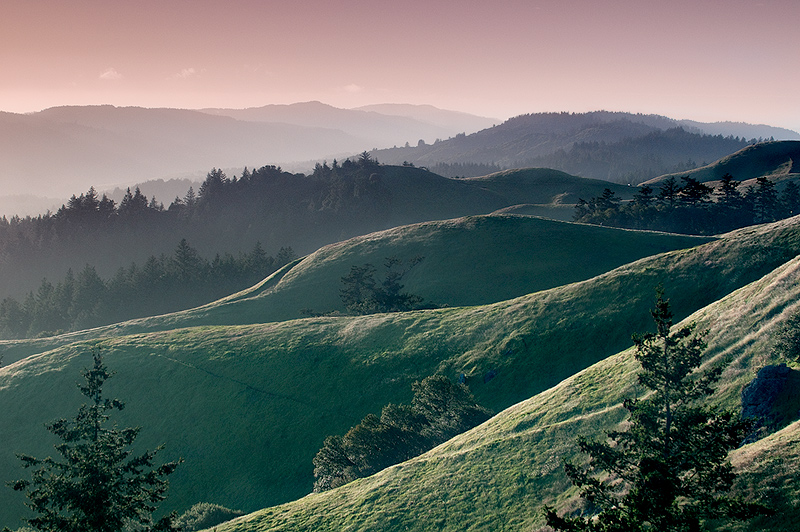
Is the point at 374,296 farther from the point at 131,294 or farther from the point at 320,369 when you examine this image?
the point at 131,294

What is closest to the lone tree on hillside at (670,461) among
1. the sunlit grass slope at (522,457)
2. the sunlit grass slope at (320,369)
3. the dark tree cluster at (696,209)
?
the sunlit grass slope at (522,457)

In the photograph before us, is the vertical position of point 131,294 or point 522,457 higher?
point 131,294

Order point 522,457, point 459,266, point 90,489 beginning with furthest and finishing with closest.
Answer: point 459,266
point 522,457
point 90,489

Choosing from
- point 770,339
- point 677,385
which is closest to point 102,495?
point 677,385

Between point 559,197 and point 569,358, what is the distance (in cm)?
15839

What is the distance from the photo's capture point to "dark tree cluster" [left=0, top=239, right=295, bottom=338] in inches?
5212

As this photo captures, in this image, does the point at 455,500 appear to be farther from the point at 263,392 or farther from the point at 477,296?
the point at 477,296

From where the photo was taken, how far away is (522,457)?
85.3ft

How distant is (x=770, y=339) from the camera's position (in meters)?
23.9

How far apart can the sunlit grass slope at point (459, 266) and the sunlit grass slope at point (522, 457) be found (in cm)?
4942

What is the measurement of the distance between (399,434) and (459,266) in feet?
193

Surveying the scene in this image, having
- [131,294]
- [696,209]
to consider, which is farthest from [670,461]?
[131,294]

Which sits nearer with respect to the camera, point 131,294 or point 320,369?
point 320,369

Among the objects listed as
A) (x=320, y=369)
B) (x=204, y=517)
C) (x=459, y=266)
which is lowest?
(x=204, y=517)
